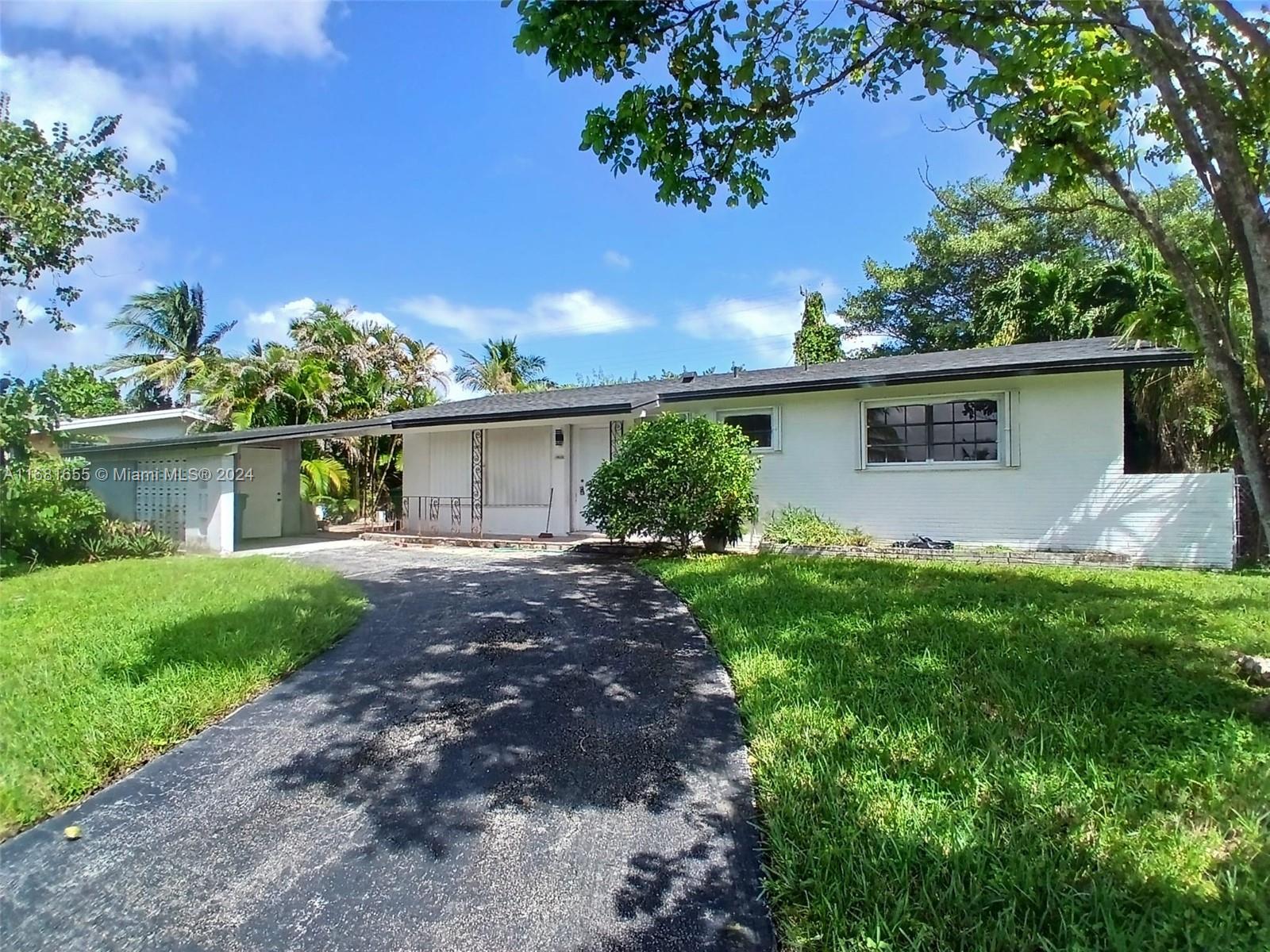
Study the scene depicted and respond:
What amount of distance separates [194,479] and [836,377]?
12785mm

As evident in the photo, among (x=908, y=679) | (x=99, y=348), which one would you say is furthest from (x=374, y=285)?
(x=908, y=679)

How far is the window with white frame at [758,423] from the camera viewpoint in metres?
11.9

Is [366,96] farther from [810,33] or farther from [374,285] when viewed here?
[374,285]

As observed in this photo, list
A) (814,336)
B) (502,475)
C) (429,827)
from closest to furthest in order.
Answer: (429,827)
(502,475)
(814,336)

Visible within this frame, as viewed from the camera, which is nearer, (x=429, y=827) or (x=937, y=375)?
(x=429, y=827)

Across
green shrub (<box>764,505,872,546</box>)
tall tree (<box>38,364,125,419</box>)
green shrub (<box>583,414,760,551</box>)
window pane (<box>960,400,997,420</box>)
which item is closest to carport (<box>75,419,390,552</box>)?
tall tree (<box>38,364,125,419</box>)

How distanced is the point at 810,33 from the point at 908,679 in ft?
15.3

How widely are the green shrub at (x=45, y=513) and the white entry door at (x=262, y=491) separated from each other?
3.76 meters

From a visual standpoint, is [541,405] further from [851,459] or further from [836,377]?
[851,459]

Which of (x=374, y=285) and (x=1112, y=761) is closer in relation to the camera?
(x=1112, y=761)

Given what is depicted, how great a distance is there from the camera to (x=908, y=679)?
13.3ft

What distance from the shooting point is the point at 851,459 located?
11.2m

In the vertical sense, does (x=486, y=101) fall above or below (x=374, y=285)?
below

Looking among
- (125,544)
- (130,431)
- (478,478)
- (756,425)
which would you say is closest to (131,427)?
(130,431)
